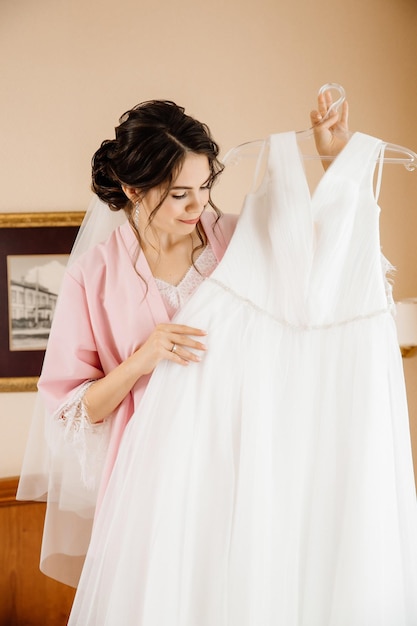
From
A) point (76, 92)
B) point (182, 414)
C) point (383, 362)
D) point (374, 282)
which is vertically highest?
point (76, 92)

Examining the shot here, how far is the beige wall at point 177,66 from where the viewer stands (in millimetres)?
2432

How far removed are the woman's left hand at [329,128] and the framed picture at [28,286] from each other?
1397mm

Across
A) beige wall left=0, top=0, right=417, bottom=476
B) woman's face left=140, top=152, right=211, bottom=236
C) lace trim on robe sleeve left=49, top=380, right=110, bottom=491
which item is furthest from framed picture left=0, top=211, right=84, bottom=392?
woman's face left=140, top=152, right=211, bottom=236

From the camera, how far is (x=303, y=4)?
2.44 meters

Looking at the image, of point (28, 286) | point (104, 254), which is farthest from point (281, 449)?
point (28, 286)

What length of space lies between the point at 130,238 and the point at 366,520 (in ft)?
2.44

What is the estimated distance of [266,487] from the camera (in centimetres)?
109

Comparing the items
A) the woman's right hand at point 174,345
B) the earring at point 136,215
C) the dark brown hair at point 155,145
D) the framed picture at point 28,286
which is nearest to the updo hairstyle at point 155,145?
the dark brown hair at point 155,145

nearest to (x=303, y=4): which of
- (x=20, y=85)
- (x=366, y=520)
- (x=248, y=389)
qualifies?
(x=20, y=85)

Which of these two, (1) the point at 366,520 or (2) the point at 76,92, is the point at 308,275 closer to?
(1) the point at 366,520

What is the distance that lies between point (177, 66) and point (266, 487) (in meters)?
1.85

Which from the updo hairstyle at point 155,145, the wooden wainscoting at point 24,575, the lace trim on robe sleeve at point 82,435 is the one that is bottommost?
the wooden wainscoting at point 24,575

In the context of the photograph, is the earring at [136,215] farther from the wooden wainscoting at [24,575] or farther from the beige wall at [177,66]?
the wooden wainscoting at [24,575]

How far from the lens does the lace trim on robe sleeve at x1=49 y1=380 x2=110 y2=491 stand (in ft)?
4.46
